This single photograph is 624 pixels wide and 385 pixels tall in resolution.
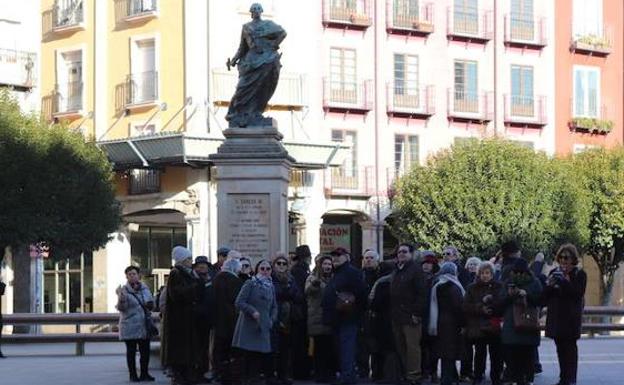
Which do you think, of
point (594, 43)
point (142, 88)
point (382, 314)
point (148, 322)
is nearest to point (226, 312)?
point (148, 322)

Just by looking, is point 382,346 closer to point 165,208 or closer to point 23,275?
point 23,275

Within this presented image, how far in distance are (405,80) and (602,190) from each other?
788 centimetres

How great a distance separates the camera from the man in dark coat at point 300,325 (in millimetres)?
24656

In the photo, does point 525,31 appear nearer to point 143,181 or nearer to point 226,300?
point 143,181

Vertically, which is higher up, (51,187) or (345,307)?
(51,187)

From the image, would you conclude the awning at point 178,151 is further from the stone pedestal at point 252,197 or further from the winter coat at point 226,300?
the winter coat at point 226,300

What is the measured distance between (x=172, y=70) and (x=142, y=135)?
2858mm

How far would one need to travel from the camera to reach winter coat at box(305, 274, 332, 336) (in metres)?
24.5

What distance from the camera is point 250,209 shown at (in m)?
28.0

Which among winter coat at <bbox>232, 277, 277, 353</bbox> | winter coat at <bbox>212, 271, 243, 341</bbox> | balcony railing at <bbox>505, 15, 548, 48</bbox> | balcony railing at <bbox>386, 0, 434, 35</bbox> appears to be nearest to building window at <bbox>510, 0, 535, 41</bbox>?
balcony railing at <bbox>505, 15, 548, 48</bbox>

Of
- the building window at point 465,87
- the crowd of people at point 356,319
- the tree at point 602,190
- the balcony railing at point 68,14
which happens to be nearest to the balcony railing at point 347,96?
the building window at point 465,87

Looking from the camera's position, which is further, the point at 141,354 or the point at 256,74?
the point at 256,74

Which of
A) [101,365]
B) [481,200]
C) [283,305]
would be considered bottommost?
[101,365]

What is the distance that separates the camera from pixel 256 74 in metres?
28.5
